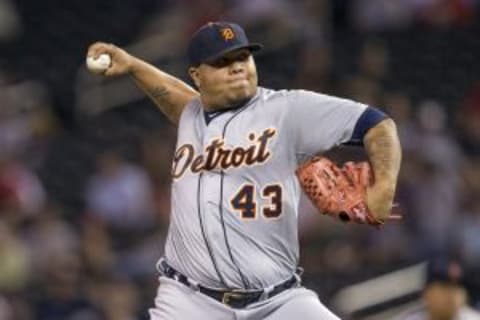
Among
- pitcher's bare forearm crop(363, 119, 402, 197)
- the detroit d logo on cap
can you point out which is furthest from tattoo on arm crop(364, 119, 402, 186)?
the detroit d logo on cap

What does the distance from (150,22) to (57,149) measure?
184 cm

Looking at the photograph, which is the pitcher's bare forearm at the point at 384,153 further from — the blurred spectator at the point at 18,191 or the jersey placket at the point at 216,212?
the blurred spectator at the point at 18,191

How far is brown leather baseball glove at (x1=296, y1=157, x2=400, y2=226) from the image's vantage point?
6715 millimetres

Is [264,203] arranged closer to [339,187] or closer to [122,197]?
[339,187]

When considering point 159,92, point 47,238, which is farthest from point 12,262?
point 159,92

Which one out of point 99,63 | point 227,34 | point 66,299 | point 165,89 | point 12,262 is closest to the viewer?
point 227,34

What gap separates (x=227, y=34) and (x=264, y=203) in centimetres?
75

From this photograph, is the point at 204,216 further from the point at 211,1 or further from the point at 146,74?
the point at 211,1

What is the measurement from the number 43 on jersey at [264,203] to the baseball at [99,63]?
1.08m

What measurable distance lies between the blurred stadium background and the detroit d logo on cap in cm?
361

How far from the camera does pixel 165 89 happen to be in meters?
7.77

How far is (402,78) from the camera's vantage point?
14.1 metres

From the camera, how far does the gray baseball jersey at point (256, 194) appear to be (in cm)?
692

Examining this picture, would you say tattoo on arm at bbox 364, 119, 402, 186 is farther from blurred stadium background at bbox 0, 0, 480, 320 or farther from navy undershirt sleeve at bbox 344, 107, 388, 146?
blurred stadium background at bbox 0, 0, 480, 320
